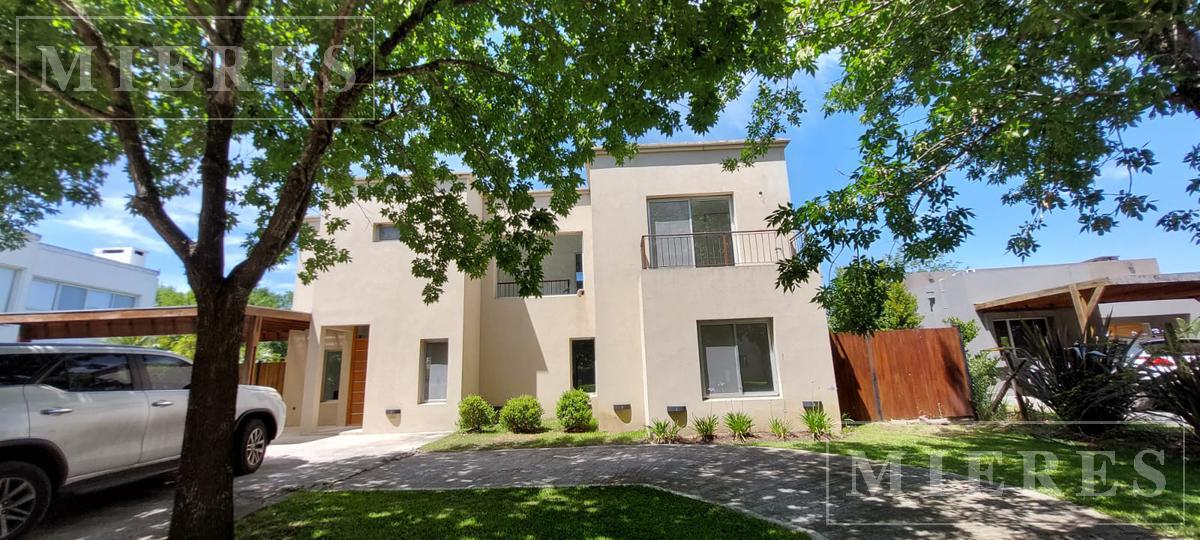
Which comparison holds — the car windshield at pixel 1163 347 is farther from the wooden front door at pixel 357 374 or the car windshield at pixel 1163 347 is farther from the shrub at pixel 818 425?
the wooden front door at pixel 357 374

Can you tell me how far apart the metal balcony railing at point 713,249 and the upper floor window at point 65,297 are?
23671 mm

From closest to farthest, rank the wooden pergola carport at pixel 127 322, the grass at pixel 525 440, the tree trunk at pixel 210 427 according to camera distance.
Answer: the tree trunk at pixel 210 427 < the grass at pixel 525 440 < the wooden pergola carport at pixel 127 322

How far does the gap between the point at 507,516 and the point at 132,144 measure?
15.9ft

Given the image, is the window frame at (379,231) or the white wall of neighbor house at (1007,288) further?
the white wall of neighbor house at (1007,288)

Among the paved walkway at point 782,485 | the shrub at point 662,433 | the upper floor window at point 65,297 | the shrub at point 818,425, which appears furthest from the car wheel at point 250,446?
the upper floor window at point 65,297

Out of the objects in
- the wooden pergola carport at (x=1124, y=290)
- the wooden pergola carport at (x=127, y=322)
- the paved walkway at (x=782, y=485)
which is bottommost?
the paved walkway at (x=782, y=485)

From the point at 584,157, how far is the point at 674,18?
2.35m

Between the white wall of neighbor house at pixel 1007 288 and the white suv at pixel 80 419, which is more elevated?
the white wall of neighbor house at pixel 1007 288

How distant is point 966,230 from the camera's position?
470cm

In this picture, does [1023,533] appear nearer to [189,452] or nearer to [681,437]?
[681,437]

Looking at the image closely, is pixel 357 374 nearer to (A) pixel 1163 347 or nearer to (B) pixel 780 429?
(B) pixel 780 429

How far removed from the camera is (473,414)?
1030 centimetres

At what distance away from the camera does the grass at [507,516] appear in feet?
13.2

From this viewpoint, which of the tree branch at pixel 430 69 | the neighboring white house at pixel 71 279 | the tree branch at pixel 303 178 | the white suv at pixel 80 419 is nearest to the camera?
the white suv at pixel 80 419
